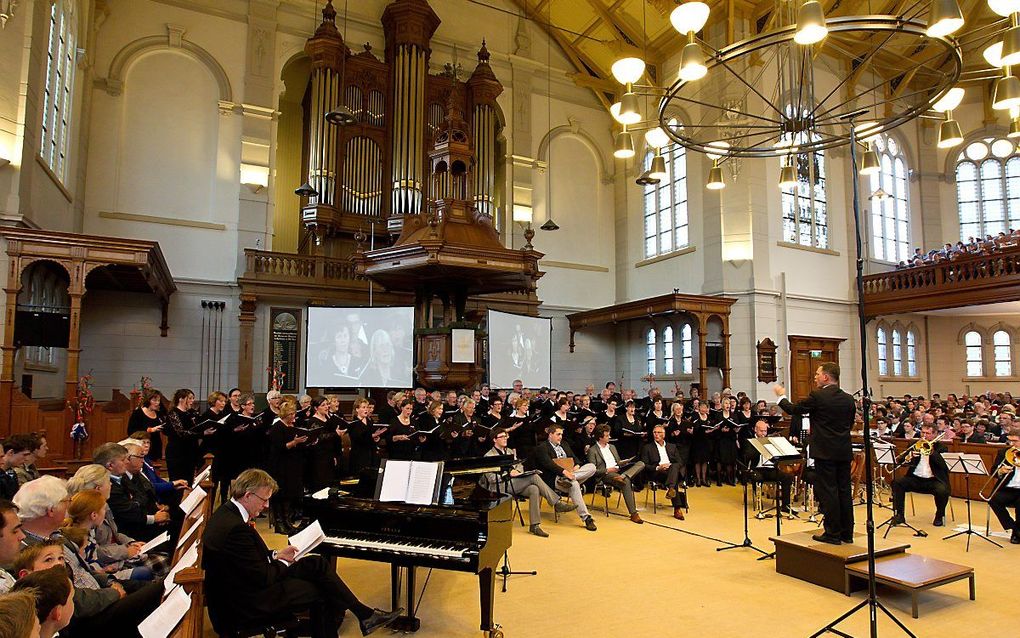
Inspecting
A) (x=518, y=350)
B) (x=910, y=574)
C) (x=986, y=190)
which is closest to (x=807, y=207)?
(x=986, y=190)

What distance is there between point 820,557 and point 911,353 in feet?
49.9

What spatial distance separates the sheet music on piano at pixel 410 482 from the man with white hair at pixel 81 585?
5.22 feet

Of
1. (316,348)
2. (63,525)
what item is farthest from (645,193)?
(63,525)

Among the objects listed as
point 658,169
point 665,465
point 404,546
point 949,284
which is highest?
point 658,169

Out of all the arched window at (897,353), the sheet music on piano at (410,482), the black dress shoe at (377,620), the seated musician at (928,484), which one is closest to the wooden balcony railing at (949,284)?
the arched window at (897,353)

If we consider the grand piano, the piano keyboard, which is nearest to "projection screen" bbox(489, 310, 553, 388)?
the grand piano

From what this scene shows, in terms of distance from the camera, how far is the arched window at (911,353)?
18.0 metres

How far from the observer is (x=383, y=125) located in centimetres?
1596

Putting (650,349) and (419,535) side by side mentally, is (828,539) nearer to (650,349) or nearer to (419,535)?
(419,535)

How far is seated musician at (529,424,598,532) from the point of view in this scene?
26.0 ft

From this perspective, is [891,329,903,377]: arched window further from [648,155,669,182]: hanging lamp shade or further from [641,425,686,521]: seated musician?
[648,155,669,182]: hanging lamp shade

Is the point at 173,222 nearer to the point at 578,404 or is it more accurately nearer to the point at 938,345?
the point at 578,404

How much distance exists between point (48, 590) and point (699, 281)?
51.6ft

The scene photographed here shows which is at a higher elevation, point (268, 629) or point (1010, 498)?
point (1010, 498)
